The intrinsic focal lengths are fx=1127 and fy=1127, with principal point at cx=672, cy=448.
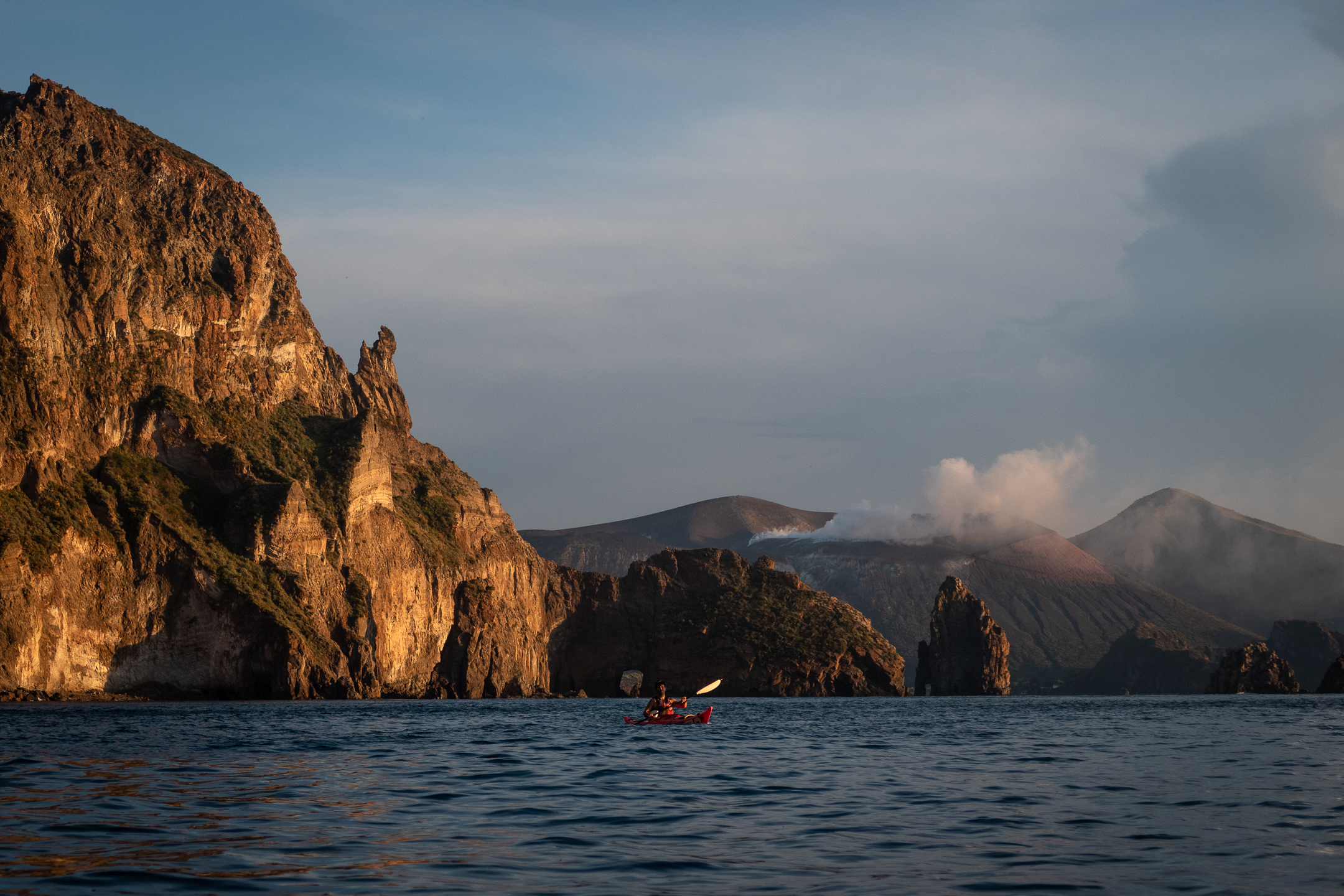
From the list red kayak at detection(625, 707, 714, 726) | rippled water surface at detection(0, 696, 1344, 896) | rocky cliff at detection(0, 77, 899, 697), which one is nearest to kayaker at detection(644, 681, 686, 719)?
red kayak at detection(625, 707, 714, 726)

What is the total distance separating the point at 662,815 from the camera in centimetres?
2383

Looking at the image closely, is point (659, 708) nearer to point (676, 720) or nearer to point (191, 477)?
point (676, 720)

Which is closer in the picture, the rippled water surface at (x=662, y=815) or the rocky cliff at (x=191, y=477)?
the rippled water surface at (x=662, y=815)

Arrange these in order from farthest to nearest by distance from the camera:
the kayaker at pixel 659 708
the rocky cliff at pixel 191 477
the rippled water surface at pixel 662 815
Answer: the rocky cliff at pixel 191 477 → the kayaker at pixel 659 708 → the rippled water surface at pixel 662 815

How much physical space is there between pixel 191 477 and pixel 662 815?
127m

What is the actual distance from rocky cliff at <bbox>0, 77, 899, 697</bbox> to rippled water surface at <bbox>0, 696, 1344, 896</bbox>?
69.9 m

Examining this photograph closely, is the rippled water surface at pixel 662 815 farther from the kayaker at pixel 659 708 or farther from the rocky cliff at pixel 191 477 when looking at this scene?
the rocky cliff at pixel 191 477

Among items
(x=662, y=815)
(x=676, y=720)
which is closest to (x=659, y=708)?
(x=676, y=720)

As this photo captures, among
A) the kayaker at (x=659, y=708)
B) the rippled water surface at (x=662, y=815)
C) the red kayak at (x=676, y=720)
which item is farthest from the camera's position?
the red kayak at (x=676, y=720)

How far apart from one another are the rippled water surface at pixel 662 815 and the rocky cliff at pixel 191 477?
6994 centimetres

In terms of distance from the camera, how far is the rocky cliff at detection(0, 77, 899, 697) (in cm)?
11125

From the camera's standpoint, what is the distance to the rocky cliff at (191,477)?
4380 inches

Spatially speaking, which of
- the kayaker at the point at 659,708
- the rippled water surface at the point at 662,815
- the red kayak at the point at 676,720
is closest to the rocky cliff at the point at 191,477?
the red kayak at the point at 676,720

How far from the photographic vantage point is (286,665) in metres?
118
